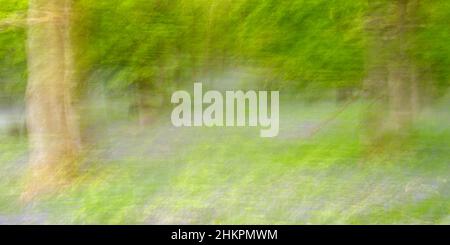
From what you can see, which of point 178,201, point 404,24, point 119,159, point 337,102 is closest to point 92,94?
point 119,159

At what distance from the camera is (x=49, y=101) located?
3439 millimetres

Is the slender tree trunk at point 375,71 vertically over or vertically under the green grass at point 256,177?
over

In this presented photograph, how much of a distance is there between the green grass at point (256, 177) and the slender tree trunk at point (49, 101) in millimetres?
84

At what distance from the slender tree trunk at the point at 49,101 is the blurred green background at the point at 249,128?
0.03m

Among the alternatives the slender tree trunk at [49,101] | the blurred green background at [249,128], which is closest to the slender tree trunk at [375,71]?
the blurred green background at [249,128]

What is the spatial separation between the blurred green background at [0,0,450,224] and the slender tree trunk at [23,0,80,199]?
0.10ft

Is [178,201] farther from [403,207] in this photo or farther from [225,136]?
[403,207]

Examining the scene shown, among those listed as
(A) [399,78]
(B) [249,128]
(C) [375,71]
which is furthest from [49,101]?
(A) [399,78]

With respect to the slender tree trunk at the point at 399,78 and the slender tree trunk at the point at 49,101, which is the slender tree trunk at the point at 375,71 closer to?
the slender tree trunk at the point at 399,78

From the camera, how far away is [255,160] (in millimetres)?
3396

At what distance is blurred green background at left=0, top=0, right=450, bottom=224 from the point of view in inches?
132

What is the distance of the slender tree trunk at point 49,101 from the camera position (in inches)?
135

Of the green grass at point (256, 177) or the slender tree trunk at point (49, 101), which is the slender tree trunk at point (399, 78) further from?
the slender tree trunk at point (49, 101)

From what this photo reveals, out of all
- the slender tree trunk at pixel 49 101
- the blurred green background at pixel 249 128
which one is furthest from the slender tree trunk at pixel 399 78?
the slender tree trunk at pixel 49 101
